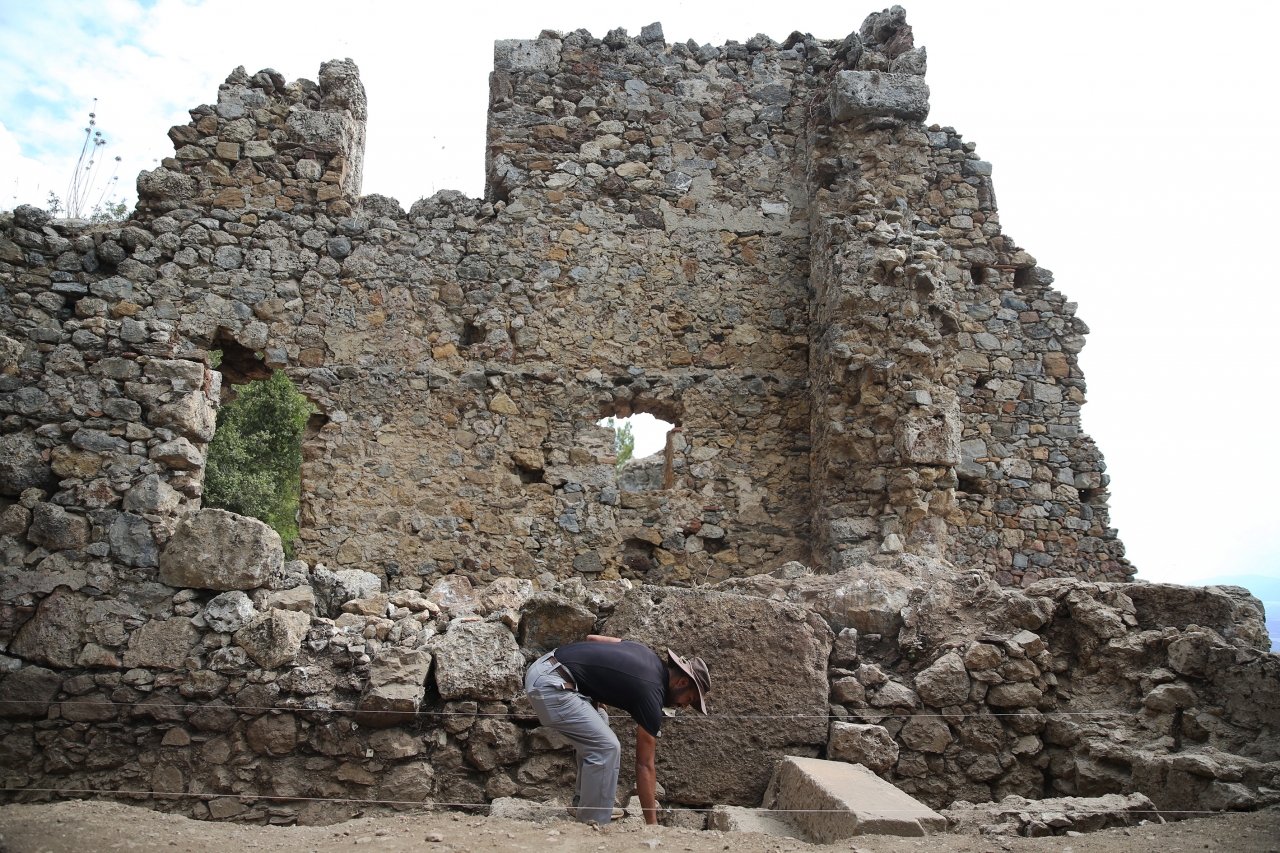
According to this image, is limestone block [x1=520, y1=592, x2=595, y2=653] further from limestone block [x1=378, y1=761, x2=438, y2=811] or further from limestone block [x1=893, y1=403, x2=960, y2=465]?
limestone block [x1=893, y1=403, x2=960, y2=465]

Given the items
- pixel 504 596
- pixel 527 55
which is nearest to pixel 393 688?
pixel 504 596

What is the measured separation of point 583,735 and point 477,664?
778mm

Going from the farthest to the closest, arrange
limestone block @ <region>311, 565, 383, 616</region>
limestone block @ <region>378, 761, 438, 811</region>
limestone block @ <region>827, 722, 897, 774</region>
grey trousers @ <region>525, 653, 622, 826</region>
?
limestone block @ <region>311, 565, 383, 616</region>
limestone block @ <region>827, 722, 897, 774</region>
limestone block @ <region>378, 761, 438, 811</region>
grey trousers @ <region>525, 653, 622, 826</region>

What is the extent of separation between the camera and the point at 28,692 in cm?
420

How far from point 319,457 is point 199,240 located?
2.09 m

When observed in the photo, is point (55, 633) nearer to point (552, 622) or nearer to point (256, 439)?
point (552, 622)

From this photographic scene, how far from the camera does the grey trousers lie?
369 cm

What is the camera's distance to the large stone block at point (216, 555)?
4426mm

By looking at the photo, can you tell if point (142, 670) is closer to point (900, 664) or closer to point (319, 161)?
point (900, 664)

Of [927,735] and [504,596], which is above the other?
[504,596]

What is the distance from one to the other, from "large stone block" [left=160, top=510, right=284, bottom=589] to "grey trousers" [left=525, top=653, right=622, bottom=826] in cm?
166

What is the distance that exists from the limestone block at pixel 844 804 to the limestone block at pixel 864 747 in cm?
12

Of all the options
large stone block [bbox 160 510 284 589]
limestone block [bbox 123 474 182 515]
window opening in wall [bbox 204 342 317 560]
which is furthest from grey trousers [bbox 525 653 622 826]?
window opening in wall [bbox 204 342 317 560]

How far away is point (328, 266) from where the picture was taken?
7578mm
